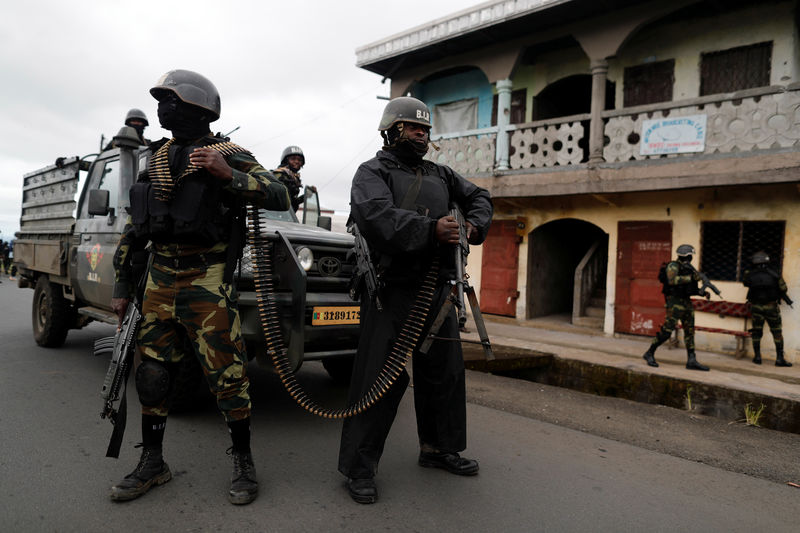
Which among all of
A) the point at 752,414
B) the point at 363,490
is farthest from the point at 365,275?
the point at 752,414

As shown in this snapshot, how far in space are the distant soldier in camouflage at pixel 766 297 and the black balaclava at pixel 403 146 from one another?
276 inches

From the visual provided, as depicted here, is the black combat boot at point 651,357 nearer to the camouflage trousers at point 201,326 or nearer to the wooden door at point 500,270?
the wooden door at point 500,270

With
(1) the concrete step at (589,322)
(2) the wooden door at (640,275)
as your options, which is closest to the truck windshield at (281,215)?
(2) the wooden door at (640,275)

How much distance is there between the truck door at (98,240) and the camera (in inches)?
194

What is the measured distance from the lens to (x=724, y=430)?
443 centimetres

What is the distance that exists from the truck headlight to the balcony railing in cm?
704

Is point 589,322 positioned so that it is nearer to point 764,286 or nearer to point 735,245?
point 735,245

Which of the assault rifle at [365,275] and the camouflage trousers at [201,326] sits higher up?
the assault rifle at [365,275]

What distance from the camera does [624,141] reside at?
9172mm

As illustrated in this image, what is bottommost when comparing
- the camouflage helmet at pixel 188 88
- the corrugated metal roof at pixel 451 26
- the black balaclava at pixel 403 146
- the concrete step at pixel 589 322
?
the concrete step at pixel 589 322

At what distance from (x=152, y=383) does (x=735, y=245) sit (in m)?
9.13

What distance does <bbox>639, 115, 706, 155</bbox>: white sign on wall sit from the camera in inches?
331

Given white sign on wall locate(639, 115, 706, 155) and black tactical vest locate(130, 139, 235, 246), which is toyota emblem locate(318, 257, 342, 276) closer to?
black tactical vest locate(130, 139, 235, 246)

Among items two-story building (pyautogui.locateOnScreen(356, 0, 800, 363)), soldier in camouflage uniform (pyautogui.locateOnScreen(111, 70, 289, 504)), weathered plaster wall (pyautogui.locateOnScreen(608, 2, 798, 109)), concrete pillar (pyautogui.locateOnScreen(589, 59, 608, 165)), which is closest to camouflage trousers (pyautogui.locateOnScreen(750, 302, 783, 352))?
two-story building (pyautogui.locateOnScreen(356, 0, 800, 363))
